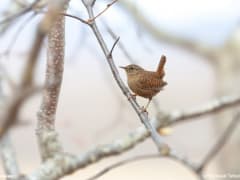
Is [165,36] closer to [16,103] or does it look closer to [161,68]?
[161,68]

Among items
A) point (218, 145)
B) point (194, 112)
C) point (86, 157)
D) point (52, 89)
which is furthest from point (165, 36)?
point (218, 145)

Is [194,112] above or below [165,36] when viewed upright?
below

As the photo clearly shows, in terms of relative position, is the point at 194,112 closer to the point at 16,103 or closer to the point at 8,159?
the point at 8,159

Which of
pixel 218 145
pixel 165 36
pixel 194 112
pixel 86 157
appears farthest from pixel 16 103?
pixel 165 36

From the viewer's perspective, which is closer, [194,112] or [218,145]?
[218,145]

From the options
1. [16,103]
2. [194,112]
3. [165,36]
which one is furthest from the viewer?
[165,36]

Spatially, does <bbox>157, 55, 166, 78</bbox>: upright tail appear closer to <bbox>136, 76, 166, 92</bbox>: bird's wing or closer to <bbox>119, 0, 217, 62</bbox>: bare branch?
<bbox>136, 76, 166, 92</bbox>: bird's wing

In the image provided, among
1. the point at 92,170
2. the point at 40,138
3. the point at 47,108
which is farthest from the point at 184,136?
the point at 47,108

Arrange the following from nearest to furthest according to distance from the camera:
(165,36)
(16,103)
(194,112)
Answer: (16,103), (194,112), (165,36)

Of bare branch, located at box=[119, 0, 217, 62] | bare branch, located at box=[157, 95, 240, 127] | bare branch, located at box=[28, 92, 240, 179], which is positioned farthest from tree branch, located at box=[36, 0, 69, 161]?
bare branch, located at box=[119, 0, 217, 62]

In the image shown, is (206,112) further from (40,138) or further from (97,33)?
(97,33)
